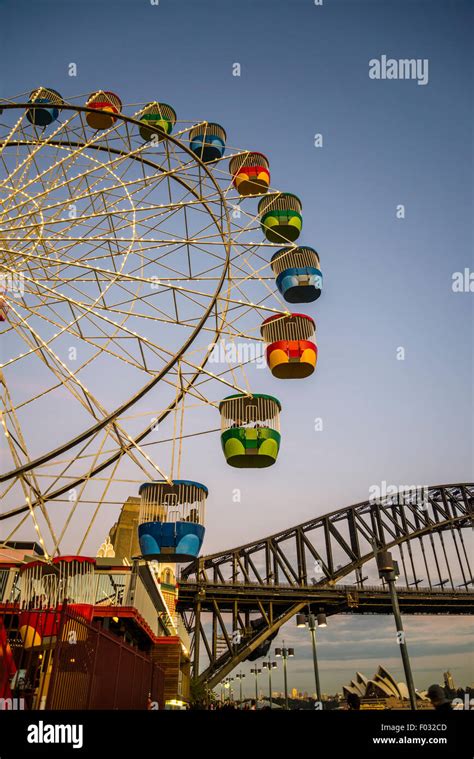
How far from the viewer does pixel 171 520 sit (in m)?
12.4

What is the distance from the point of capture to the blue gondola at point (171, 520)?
12.0 m

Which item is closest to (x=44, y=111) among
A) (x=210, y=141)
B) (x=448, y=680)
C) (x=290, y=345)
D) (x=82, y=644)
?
(x=210, y=141)

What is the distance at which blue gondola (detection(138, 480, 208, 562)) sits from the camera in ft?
39.4

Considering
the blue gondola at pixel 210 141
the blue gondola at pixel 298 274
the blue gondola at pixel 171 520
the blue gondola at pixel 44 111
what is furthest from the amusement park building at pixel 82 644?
the blue gondola at pixel 210 141

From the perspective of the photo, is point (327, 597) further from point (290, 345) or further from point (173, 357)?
point (173, 357)

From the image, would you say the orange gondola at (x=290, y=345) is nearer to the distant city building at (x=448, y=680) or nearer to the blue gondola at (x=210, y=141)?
the blue gondola at (x=210, y=141)

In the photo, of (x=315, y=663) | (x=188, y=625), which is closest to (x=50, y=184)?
(x=315, y=663)

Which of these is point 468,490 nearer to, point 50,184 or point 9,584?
→ point 9,584

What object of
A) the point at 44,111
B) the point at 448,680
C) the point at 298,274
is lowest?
the point at 448,680

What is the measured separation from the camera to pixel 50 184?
15.3 m

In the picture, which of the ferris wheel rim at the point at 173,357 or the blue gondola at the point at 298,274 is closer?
the ferris wheel rim at the point at 173,357

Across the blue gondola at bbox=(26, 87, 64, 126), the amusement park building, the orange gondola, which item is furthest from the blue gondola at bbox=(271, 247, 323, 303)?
the amusement park building

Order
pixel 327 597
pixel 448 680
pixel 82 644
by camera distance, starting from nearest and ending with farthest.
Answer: pixel 82 644 → pixel 327 597 → pixel 448 680

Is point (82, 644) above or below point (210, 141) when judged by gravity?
below
